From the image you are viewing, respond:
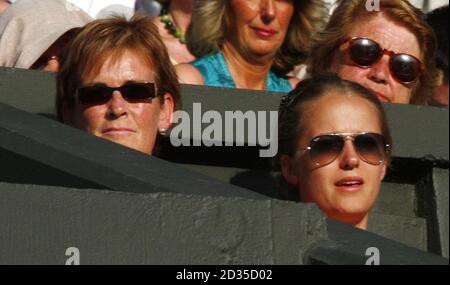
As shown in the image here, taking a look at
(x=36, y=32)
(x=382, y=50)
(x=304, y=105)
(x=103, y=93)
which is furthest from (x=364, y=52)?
(x=36, y=32)

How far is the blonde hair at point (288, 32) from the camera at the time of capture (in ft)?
18.0

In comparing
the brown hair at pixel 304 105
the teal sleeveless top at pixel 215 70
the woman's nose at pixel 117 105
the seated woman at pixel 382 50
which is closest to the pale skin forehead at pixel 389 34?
the seated woman at pixel 382 50

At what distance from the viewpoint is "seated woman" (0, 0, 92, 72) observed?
511cm

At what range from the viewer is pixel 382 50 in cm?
502

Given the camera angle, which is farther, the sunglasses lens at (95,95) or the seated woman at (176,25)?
the seated woman at (176,25)

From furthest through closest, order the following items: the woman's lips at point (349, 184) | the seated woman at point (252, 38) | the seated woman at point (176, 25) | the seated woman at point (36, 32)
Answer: the seated woman at point (176, 25), the seated woman at point (252, 38), the seated woman at point (36, 32), the woman's lips at point (349, 184)

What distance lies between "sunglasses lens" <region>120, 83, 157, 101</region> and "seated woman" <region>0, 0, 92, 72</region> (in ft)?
2.12

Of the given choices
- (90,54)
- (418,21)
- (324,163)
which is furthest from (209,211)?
(418,21)

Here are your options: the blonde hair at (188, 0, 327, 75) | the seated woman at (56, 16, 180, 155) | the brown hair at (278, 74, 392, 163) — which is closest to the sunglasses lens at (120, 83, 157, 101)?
the seated woman at (56, 16, 180, 155)

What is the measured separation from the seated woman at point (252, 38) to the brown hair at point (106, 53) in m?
0.77

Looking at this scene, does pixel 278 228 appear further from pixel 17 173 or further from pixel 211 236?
pixel 17 173

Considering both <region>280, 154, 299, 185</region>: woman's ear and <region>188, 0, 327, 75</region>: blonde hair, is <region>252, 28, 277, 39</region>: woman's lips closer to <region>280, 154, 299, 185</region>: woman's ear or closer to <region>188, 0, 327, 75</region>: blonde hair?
<region>188, 0, 327, 75</region>: blonde hair

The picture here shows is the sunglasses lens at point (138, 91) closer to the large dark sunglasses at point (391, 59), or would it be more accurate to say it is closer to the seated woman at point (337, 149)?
the seated woman at point (337, 149)

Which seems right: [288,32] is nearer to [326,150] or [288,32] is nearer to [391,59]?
[391,59]
